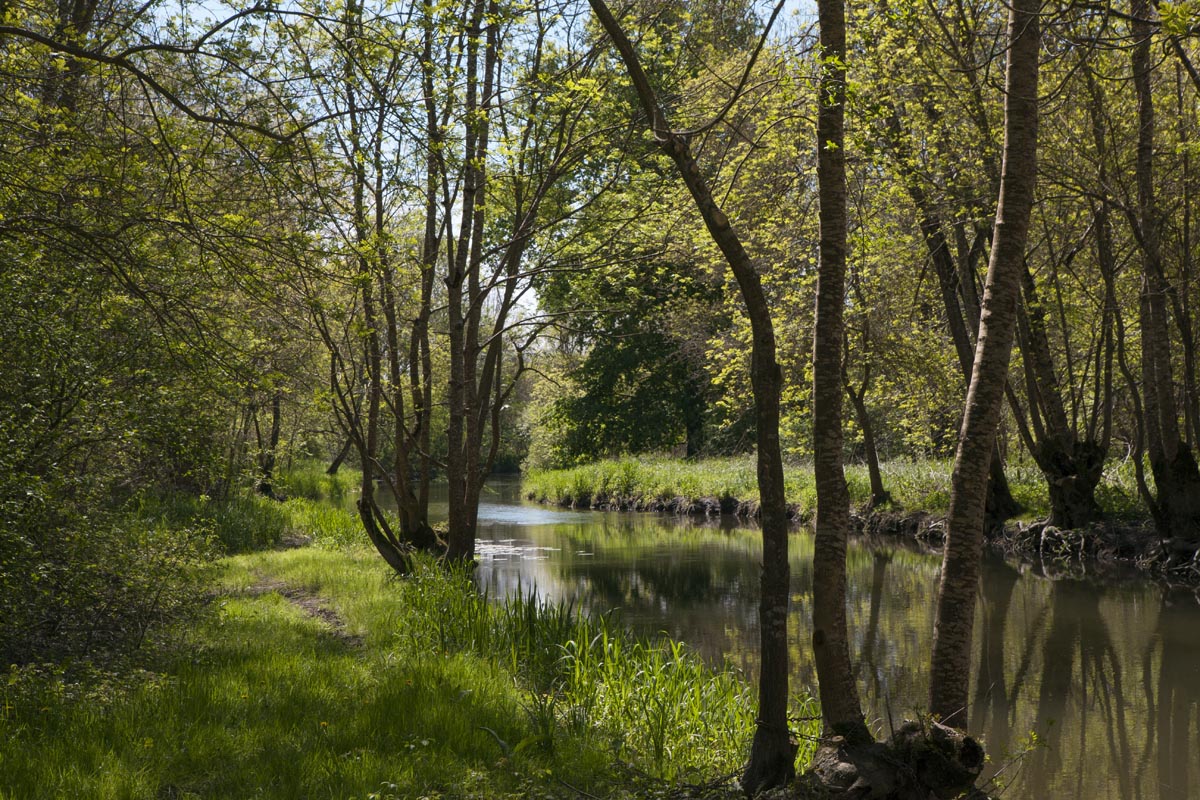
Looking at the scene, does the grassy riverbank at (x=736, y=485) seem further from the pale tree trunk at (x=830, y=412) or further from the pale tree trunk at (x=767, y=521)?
the pale tree trunk at (x=767, y=521)

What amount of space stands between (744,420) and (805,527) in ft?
37.3

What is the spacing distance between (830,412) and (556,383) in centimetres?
670

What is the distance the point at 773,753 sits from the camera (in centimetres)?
A: 491

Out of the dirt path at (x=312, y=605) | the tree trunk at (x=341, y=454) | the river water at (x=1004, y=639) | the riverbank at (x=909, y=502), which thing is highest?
the tree trunk at (x=341, y=454)

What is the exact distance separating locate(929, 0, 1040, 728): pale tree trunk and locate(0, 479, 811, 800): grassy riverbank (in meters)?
1.63

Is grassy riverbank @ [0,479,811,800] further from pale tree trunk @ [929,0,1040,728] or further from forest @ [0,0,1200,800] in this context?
pale tree trunk @ [929,0,1040,728]

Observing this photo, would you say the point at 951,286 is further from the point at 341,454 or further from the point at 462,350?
the point at 341,454

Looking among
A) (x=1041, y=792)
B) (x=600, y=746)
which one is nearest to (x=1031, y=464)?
(x=1041, y=792)

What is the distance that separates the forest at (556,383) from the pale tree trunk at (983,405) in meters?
0.02

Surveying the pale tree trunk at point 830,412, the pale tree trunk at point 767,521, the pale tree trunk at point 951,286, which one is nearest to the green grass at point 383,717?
the pale tree trunk at point 767,521

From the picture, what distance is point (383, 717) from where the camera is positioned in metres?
5.96

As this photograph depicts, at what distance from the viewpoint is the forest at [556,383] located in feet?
16.6

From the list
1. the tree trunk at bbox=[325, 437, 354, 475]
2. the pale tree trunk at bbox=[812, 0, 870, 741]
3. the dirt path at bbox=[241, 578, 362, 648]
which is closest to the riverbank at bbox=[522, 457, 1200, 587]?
the tree trunk at bbox=[325, 437, 354, 475]

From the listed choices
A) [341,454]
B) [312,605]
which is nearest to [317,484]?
[341,454]
